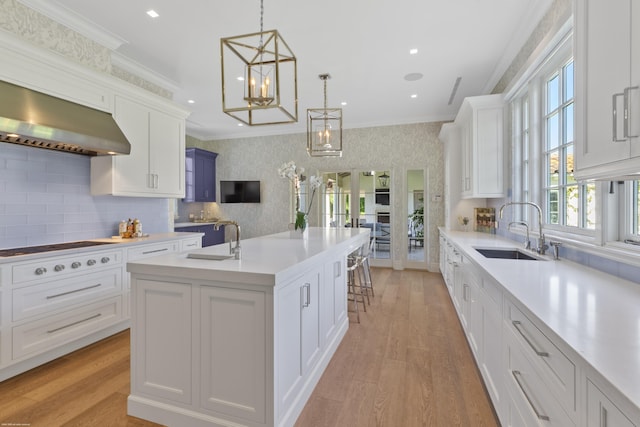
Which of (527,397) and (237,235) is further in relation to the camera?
Answer: (237,235)

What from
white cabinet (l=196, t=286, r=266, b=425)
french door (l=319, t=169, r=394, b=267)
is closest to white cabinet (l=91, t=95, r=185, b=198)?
white cabinet (l=196, t=286, r=266, b=425)

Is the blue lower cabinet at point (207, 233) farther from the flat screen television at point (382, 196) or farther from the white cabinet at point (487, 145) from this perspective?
the white cabinet at point (487, 145)

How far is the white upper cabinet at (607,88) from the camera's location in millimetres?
1069

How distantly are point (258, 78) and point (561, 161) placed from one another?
3418 mm

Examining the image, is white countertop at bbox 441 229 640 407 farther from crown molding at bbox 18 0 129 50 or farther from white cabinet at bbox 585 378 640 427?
crown molding at bbox 18 0 129 50

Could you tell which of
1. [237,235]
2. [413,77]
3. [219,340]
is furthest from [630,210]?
[413,77]

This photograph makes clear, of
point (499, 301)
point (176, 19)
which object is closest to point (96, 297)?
point (176, 19)

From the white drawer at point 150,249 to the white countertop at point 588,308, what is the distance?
10.5 ft

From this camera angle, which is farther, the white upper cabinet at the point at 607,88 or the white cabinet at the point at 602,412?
the white upper cabinet at the point at 607,88

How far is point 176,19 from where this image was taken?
114 inches

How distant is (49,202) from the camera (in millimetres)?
2926

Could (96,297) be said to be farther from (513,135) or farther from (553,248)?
(513,135)

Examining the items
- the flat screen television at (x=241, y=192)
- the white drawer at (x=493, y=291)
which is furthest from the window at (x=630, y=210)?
the flat screen television at (x=241, y=192)

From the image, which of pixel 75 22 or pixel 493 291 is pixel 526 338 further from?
pixel 75 22
